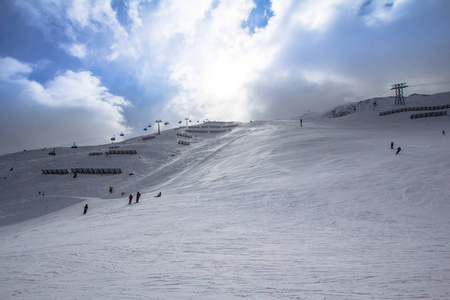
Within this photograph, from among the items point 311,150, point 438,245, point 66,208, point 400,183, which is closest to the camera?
point 438,245

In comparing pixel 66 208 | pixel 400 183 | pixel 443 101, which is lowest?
pixel 66 208

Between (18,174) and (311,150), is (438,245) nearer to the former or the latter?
(311,150)

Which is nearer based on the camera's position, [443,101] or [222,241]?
[222,241]

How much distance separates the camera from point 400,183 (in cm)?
1388

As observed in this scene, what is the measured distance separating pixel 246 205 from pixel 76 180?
95.1ft

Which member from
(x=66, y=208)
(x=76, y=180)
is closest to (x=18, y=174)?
(x=76, y=180)

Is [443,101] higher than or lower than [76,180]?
higher

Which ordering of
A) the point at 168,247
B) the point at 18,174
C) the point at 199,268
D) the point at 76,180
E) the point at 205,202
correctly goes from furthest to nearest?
the point at 18,174
the point at 76,180
the point at 205,202
the point at 168,247
the point at 199,268

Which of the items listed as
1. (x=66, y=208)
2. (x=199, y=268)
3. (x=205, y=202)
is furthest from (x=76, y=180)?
(x=199, y=268)

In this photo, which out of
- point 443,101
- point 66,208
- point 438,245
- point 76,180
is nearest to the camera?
point 438,245

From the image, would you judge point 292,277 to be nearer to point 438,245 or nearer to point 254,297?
point 254,297

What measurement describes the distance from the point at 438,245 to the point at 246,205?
854 centimetres

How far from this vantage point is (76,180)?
33.1 m

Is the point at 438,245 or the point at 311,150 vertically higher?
the point at 311,150
